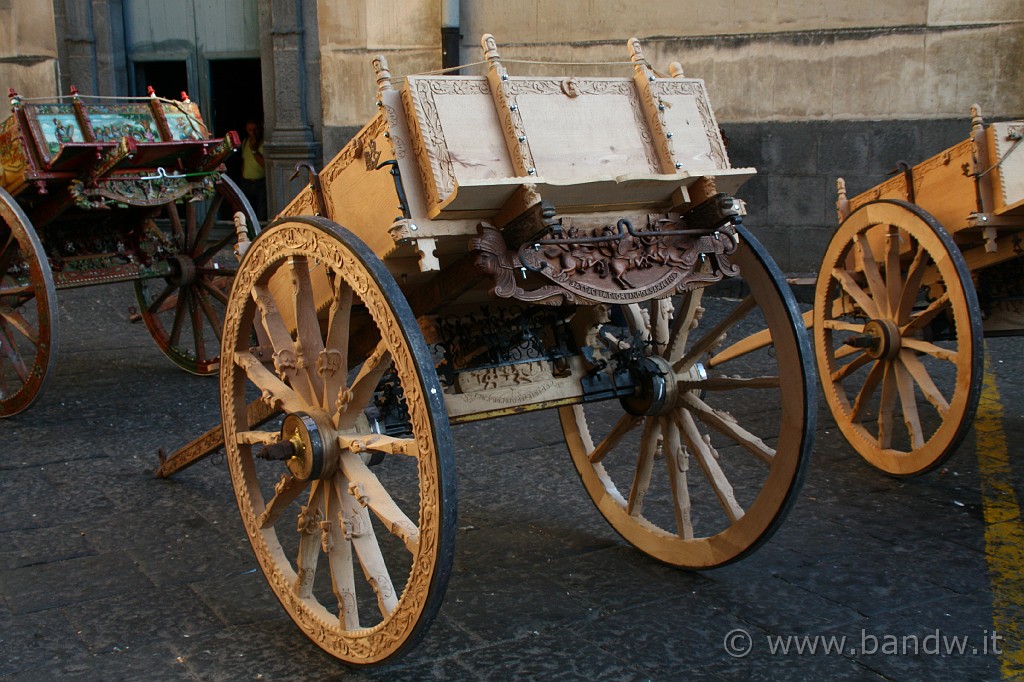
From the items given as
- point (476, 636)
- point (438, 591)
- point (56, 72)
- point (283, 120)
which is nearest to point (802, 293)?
point (283, 120)

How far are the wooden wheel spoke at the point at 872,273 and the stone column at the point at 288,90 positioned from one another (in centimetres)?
624

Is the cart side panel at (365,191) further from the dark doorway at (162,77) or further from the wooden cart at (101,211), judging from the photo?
the dark doorway at (162,77)

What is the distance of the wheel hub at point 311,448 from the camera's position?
2795 millimetres

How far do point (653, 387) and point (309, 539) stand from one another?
1.12 m

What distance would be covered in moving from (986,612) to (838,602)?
0.41 metres

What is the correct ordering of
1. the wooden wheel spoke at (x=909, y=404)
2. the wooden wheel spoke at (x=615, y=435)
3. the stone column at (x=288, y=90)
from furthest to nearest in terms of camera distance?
1. the stone column at (x=288, y=90)
2. the wooden wheel spoke at (x=909, y=404)
3. the wooden wheel spoke at (x=615, y=435)

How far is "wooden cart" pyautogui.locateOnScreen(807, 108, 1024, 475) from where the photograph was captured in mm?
3965

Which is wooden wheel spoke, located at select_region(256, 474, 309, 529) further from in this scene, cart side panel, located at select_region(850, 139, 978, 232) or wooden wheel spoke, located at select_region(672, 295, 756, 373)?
cart side panel, located at select_region(850, 139, 978, 232)

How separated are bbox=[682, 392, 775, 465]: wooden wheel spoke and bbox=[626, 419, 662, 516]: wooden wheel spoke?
0.17 metres

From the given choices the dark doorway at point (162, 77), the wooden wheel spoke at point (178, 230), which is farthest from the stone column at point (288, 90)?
the wooden wheel spoke at point (178, 230)

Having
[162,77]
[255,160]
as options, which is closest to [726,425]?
[255,160]

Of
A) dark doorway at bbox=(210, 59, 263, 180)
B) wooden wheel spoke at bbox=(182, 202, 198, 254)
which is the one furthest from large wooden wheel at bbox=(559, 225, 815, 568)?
dark doorway at bbox=(210, 59, 263, 180)

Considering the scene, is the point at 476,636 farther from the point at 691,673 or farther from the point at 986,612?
the point at 986,612

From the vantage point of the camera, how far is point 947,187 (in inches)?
168
